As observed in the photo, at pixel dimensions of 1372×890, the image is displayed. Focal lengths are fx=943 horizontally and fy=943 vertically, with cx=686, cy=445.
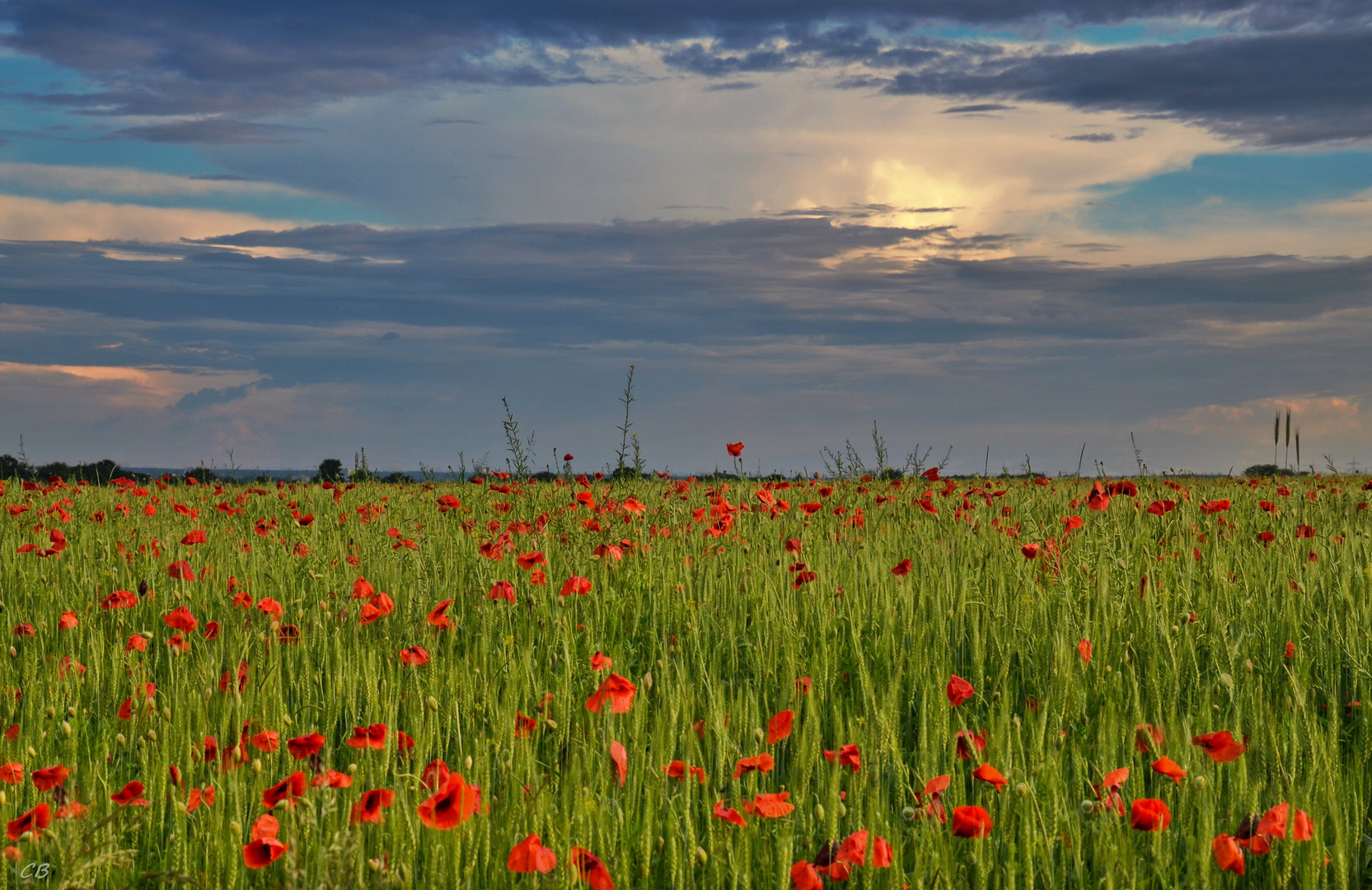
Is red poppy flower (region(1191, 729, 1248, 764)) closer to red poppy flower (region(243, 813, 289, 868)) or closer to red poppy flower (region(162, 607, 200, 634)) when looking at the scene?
red poppy flower (region(243, 813, 289, 868))

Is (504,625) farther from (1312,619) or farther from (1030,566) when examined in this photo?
(1312,619)

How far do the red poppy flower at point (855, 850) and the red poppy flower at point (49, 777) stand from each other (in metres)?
2.03

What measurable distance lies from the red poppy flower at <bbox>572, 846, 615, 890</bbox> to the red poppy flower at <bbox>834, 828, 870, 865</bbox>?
0.51m

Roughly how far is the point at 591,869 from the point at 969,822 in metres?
0.85

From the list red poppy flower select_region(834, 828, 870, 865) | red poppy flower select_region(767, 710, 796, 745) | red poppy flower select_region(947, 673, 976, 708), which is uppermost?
red poppy flower select_region(947, 673, 976, 708)

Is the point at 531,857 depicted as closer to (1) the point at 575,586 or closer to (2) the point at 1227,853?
(2) the point at 1227,853

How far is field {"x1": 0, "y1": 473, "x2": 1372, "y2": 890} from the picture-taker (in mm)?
2285

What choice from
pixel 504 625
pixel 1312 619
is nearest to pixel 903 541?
pixel 1312 619

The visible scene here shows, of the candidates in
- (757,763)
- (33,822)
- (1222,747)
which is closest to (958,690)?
(1222,747)

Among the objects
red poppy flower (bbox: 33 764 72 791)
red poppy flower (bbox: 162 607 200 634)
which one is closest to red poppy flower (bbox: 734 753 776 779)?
red poppy flower (bbox: 33 764 72 791)

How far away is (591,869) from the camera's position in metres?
1.99

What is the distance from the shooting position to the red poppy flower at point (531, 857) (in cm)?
192

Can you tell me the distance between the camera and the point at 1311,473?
15.0 m

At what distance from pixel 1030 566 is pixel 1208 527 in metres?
3.01
